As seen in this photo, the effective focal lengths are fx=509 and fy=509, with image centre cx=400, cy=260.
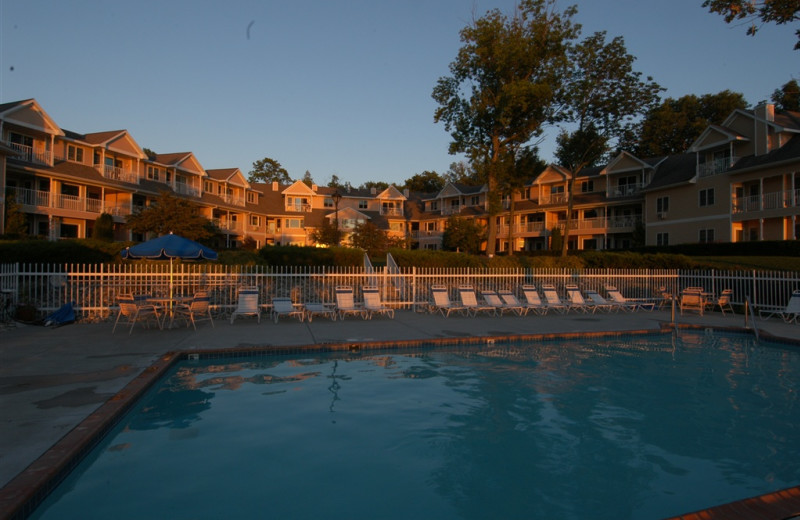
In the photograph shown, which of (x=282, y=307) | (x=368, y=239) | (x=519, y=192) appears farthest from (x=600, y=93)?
(x=282, y=307)

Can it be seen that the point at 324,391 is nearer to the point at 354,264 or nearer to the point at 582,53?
the point at 354,264

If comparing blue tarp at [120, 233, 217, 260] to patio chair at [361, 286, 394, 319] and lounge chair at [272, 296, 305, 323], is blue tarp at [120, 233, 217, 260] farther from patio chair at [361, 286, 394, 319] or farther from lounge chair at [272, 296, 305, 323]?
patio chair at [361, 286, 394, 319]

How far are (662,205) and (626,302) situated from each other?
68.6ft

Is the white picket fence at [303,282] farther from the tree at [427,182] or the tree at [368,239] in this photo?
the tree at [427,182]

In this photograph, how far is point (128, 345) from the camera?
9672 mm

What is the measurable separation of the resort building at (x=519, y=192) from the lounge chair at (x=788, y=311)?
44.6 ft

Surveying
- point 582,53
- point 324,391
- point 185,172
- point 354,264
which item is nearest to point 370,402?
point 324,391

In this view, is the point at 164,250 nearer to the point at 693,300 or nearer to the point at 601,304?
the point at 601,304

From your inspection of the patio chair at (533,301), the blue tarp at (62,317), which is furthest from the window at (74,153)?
the patio chair at (533,301)

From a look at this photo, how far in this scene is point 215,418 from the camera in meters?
6.44

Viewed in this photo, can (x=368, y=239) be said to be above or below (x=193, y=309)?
above

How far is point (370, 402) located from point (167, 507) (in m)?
3.35

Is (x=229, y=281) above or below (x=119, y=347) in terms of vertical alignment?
above

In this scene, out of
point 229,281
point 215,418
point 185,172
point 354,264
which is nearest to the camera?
point 215,418
